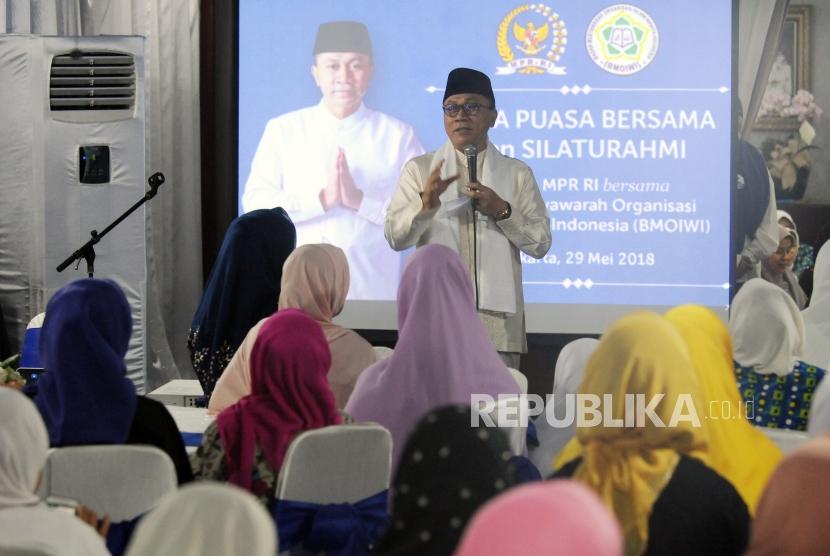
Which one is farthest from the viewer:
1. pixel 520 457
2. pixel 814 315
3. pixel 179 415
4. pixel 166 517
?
pixel 814 315

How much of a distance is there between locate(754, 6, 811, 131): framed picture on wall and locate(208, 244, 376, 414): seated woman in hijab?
324 cm

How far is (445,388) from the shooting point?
297 cm

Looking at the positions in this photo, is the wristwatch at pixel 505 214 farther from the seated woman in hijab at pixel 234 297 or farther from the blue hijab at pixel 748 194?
the blue hijab at pixel 748 194

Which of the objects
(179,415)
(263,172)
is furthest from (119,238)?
(179,415)

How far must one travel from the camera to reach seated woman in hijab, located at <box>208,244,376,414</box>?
328 cm

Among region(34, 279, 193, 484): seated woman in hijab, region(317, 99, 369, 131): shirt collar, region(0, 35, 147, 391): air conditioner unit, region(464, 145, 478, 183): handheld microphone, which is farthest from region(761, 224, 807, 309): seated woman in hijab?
region(34, 279, 193, 484): seated woman in hijab

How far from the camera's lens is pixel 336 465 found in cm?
239

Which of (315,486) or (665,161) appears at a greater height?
(665,161)

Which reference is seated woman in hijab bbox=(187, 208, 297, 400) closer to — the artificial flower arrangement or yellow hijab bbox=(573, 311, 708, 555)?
yellow hijab bbox=(573, 311, 708, 555)

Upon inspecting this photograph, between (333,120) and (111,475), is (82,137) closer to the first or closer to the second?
(333,120)

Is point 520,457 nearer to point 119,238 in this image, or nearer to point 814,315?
point 814,315

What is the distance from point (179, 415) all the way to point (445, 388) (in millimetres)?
928

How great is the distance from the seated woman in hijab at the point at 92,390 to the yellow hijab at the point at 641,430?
3.34 ft

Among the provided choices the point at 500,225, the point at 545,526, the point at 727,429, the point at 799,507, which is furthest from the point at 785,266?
the point at 545,526
